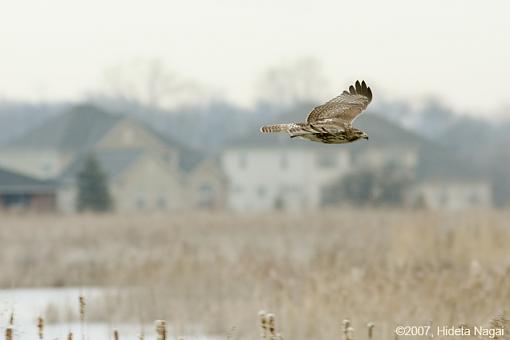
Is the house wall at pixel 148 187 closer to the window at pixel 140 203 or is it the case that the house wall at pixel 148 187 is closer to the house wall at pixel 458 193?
the window at pixel 140 203

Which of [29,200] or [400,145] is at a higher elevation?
[400,145]

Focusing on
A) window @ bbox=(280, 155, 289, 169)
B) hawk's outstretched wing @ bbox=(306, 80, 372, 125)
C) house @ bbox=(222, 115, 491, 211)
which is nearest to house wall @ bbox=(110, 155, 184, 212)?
house @ bbox=(222, 115, 491, 211)

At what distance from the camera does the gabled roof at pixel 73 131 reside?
210ft

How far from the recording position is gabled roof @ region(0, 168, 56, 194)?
5159 centimetres

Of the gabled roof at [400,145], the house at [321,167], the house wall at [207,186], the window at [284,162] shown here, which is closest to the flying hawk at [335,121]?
the house at [321,167]

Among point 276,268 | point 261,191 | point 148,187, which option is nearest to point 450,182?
point 261,191

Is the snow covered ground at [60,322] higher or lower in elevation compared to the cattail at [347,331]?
higher

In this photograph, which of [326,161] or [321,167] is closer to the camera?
[326,161]

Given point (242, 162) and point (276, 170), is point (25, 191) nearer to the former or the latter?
point (242, 162)

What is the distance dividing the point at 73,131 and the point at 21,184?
46.1 feet

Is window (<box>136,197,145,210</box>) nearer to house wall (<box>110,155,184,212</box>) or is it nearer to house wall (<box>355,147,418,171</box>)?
house wall (<box>110,155,184,212</box>)

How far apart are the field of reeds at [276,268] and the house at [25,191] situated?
87.0 ft

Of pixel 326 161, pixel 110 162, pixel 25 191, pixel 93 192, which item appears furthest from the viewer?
pixel 110 162

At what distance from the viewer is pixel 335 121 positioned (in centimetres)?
470
